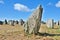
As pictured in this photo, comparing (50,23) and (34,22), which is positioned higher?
(50,23)

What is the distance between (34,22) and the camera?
22.1 m

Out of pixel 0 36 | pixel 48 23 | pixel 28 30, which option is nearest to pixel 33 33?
pixel 28 30

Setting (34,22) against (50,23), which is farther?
(50,23)

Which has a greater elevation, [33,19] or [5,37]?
[33,19]

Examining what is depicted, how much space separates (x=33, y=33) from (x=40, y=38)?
1.93 meters

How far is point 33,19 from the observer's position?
73.2 ft

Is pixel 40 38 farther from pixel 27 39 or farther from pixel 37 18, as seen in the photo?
pixel 37 18

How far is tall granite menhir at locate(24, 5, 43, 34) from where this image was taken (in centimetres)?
2195

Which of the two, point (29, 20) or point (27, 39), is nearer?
point (27, 39)

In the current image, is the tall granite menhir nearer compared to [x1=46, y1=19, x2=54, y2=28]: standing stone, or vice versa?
the tall granite menhir

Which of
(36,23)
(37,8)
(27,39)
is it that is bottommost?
(27,39)

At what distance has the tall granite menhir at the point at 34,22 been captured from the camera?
72.0 feet

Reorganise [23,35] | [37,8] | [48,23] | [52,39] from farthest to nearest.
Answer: [48,23]
[37,8]
[23,35]
[52,39]

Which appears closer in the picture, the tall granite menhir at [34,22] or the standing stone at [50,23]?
the tall granite menhir at [34,22]
